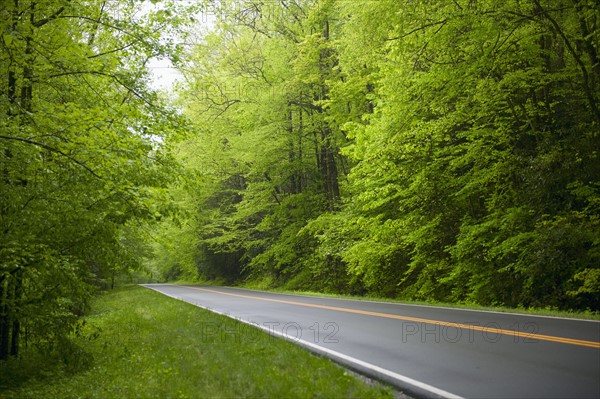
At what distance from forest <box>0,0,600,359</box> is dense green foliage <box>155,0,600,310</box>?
8cm

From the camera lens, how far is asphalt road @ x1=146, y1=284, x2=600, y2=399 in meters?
4.92

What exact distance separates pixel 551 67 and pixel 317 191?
14.9 metres

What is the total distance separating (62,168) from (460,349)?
7157 millimetres

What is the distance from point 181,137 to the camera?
9625mm

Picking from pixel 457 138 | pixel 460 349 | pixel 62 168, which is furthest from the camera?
pixel 457 138

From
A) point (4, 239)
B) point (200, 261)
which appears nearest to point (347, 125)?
point (4, 239)

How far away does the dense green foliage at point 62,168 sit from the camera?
674cm

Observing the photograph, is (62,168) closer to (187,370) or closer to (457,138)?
(187,370)

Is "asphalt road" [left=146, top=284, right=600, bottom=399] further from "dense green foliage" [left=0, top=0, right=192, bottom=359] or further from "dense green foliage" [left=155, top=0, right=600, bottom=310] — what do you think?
"dense green foliage" [left=0, top=0, right=192, bottom=359]

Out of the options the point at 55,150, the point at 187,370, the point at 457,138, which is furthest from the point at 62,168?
the point at 457,138

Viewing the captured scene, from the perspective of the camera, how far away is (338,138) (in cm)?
2303

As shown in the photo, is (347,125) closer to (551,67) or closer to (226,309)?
(551,67)

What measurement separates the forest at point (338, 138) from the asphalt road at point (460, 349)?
3037 mm

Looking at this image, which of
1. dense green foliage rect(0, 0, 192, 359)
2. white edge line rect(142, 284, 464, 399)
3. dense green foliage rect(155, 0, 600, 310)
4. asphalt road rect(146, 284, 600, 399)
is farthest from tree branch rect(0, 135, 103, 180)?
white edge line rect(142, 284, 464, 399)
